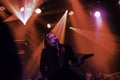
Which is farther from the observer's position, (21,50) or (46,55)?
(21,50)

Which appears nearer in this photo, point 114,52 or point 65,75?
point 65,75

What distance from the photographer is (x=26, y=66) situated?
9.17 m

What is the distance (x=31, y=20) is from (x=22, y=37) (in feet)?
2.48

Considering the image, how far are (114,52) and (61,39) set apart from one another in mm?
2279

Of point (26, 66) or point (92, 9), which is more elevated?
point (92, 9)

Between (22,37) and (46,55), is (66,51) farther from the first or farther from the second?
(22,37)

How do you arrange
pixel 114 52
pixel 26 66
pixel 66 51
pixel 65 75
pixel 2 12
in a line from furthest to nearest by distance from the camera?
1. pixel 114 52
2. pixel 26 66
3. pixel 2 12
4. pixel 66 51
5. pixel 65 75

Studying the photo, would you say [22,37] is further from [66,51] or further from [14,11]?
[66,51]

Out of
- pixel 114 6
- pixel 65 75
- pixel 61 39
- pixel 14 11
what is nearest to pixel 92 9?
pixel 114 6

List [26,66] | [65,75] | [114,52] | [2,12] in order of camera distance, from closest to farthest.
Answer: [65,75], [2,12], [26,66], [114,52]

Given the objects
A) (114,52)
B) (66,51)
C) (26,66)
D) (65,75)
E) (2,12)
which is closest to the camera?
(65,75)

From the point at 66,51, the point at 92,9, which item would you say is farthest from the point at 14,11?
the point at 66,51

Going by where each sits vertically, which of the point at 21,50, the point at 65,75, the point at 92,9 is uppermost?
the point at 92,9

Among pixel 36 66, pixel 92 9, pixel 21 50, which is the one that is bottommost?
pixel 36 66
